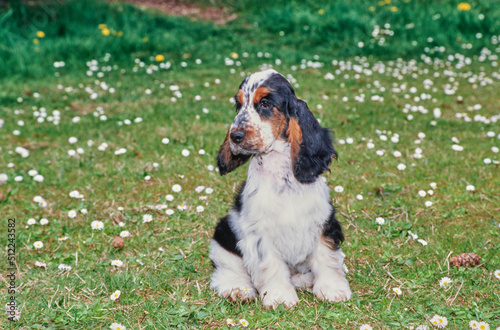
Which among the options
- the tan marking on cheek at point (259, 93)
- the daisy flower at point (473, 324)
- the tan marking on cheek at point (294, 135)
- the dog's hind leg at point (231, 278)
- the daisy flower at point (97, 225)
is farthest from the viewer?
the daisy flower at point (97, 225)

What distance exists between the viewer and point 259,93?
3541 mm

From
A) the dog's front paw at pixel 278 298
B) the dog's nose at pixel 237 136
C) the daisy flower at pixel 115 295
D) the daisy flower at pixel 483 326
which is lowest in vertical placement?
the daisy flower at pixel 115 295

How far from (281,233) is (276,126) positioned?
760mm

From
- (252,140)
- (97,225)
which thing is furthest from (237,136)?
(97,225)

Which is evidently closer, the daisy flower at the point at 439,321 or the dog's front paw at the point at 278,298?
the daisy flower at the point at 439,321

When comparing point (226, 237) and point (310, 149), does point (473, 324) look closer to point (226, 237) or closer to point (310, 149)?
point (310, 149)

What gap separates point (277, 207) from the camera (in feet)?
11.6

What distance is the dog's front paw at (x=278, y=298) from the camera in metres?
3.56

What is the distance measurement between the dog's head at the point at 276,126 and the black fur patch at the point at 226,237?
2.12ft

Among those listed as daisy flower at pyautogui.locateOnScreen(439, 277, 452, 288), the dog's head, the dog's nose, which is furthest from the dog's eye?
daisy flower at pyautogui.locateOnScreen(439, 277, 452, 288)

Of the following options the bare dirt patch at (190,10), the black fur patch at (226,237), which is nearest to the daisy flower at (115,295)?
the black fur patch at (226,237)

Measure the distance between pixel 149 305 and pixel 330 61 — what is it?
9167 millimetres

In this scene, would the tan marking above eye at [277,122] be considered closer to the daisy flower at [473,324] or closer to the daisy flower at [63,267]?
the daisy flower at [473,324]

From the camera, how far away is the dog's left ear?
3588 mm
